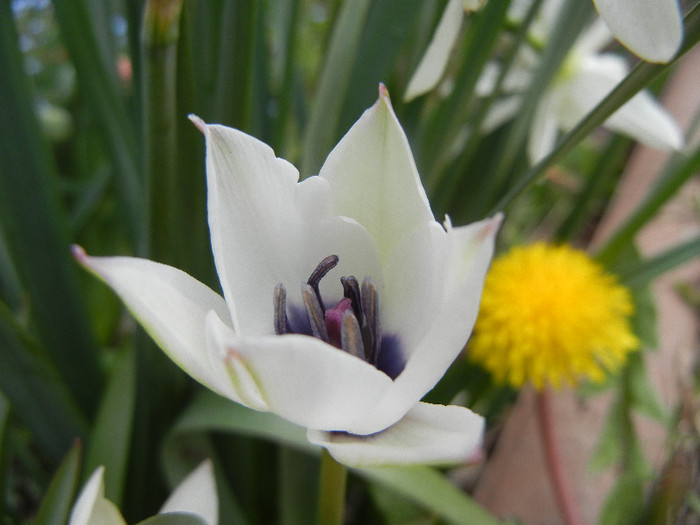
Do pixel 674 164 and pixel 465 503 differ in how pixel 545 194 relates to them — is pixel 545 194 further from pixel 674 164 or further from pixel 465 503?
pixel 465 503

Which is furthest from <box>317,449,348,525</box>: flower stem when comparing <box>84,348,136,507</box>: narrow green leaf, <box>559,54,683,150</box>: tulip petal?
<box>559,54,683,150</box>: tulip petal

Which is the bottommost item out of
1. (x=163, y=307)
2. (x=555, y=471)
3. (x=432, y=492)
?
(x=555, y=471)

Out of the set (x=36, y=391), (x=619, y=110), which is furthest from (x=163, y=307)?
(x=619, y=110)

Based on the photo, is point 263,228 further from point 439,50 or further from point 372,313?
point 439,50

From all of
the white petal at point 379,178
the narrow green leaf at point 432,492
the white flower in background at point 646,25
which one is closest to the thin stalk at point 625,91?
the white flower in background at point 646,25

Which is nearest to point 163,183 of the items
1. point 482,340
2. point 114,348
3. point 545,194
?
point 482,340

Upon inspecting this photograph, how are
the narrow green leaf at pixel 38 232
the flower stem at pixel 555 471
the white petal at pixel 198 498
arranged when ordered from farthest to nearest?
the flower stem at pixel 555 471 < the narrow green leaf at pixel 38 232 < the white petal at pixel 198 498

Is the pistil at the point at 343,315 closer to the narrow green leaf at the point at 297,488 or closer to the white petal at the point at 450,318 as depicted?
the white petal at the point at 450,318
